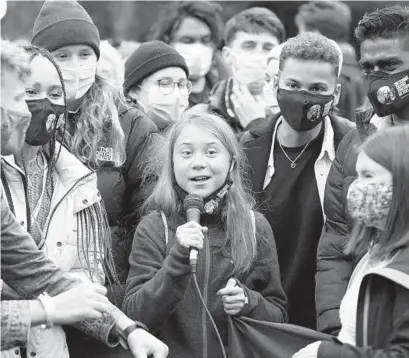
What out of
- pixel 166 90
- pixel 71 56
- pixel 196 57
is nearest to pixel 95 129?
pixel 71 56

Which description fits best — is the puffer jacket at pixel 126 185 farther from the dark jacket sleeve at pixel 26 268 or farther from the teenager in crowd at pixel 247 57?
the teenager in crowd at pixel 247 57

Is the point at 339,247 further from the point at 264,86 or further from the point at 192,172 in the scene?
the point at 264,86

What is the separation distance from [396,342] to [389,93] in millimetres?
1867

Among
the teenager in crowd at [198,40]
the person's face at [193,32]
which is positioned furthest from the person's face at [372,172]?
the person's face at [193,32]

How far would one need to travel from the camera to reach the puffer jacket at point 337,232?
5.80 meters

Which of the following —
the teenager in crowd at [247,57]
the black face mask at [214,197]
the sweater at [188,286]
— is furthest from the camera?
the teenager in crowd at [247,57]

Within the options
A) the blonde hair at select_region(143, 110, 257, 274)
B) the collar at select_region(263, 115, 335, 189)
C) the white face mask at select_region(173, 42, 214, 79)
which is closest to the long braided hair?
the blonde hair at select_region(143, 110, 257, 274)

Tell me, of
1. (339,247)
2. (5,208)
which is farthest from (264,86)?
(5,208)

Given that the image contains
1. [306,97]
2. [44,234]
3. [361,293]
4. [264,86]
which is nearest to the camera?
[361,293]

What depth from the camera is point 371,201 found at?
186 inches

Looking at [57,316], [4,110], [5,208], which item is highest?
[4,110]

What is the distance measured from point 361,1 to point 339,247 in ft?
24.2

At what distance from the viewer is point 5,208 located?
4.99 m

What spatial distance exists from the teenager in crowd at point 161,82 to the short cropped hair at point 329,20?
287 cm
